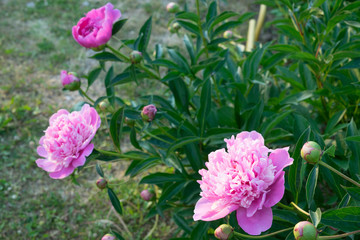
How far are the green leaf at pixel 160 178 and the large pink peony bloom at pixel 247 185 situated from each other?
43cm

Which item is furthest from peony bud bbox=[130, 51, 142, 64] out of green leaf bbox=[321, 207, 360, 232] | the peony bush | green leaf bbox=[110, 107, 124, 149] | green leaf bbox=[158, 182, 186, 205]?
green leaf bbox=[321, 207, 360, 232]

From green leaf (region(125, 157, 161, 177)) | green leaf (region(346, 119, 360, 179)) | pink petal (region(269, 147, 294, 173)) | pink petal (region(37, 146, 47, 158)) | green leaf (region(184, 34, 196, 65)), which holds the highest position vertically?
pink petal (region(269, 147, 294, 173))

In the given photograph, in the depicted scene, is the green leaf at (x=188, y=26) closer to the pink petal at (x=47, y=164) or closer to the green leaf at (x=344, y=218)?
the pink petal at (x=47, y=164)

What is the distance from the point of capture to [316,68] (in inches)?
50.2

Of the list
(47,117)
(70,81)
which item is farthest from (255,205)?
(47,117)

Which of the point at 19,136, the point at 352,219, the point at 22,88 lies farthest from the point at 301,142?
the point at 22,88

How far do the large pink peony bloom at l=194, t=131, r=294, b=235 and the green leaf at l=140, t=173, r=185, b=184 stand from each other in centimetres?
43

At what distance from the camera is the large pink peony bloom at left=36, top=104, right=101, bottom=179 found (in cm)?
94

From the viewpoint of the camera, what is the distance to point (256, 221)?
688 mm

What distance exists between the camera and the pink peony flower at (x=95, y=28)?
103 centimetres

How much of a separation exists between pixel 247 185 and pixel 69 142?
477 millimetres

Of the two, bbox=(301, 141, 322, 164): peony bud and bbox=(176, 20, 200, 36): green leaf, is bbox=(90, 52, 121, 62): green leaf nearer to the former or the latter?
bbox=(176, 20, 200, 36): green leaf

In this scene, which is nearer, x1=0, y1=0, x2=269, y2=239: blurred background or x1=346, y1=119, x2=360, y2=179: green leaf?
x1=346, y1=119, x2=360, y2=179: green leaf

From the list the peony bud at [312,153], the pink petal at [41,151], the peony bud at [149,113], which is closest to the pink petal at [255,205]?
the peony bud at [312,153]
